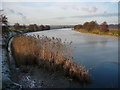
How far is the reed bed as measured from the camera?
215 inches

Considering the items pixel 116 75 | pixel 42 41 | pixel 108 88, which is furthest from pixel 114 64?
pixel 42 41

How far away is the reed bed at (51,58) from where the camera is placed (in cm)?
547

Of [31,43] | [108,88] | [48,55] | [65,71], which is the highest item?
[31,43]

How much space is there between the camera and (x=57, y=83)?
4992 millimetres

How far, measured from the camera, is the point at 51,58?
22.0ft

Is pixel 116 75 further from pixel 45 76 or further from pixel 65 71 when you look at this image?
pixel 45 76

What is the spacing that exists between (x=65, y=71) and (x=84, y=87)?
1.21 meters

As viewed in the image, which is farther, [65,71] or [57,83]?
[65,71]

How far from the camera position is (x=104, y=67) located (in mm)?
6707

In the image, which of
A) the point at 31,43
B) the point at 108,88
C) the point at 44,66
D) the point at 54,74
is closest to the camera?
the point at 108,88

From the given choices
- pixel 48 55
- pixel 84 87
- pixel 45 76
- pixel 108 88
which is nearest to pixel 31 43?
pixel 48 55

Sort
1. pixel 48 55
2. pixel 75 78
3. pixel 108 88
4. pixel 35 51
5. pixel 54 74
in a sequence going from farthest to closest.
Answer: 1. pixel 35 51
2. pixel 48 55
3. pixel 54 74
4. pixel 75 78
5. pixel 108 88

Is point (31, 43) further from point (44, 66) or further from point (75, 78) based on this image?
point (75, 78)

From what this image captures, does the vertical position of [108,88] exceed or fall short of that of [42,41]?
it falls short
